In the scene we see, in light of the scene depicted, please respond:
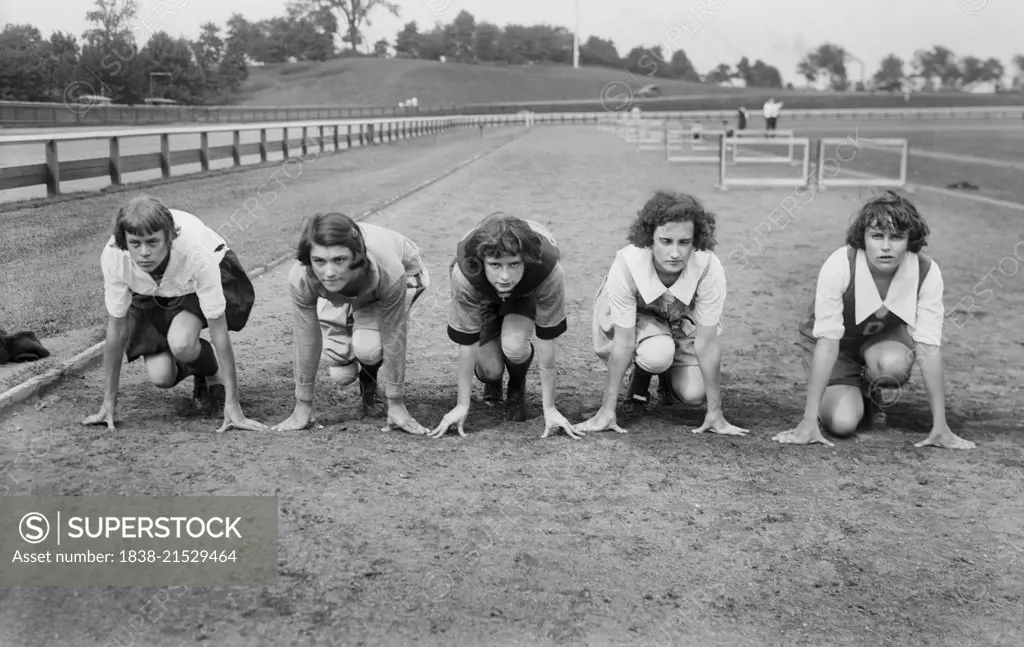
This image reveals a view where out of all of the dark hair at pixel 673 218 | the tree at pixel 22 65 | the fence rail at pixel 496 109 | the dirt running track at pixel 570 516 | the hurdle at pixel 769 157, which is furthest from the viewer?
the fence rail at pixel 496 109

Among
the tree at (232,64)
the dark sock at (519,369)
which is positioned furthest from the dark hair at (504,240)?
the tree at (232,64)

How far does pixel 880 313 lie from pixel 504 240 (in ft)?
6.58

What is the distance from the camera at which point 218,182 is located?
2078cm

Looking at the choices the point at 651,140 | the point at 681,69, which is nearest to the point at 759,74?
the point at 681,69

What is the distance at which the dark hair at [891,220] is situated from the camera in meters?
4.99

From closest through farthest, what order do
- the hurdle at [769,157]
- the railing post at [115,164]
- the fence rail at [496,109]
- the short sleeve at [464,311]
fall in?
the short sleeve at [464,311], the railing post at [115,164], the hurdle at [769,157], the fence rail at [496,109]

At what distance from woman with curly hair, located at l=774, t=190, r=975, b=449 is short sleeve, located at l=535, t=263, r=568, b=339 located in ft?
4.09

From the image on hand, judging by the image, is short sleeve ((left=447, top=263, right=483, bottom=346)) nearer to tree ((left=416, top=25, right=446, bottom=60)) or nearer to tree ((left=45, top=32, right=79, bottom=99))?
tree ((left=45, top=32, right=79, bottom=99))

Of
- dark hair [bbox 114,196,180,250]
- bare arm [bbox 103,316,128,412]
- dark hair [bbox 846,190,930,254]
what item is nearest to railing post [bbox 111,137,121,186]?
bare arm [bbox 103,316,128,412]

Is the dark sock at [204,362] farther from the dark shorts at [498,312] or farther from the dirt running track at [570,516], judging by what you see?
the dark shorts at [498,312]

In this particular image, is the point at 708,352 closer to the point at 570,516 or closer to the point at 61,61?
the point at 570,516

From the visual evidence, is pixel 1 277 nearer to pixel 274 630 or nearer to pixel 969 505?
pixel 274 630

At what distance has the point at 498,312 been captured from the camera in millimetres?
5594

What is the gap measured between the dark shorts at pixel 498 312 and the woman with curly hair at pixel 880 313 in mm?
1394
